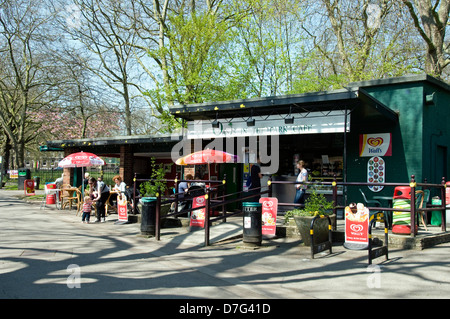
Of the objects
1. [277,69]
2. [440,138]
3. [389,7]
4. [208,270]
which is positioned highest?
[389,7]

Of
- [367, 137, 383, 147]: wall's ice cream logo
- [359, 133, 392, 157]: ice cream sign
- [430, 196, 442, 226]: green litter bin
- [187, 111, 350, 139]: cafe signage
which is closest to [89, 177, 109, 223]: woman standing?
[187, 111, 350, 139]: cafe signage

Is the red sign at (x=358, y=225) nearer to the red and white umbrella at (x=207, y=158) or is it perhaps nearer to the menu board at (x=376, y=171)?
the menu board at (x=376, y=171)

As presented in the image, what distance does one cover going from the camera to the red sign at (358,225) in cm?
814

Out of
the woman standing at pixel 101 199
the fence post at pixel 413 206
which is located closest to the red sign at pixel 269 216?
the fence post at pixel 413 206

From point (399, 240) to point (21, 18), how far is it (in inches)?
1052

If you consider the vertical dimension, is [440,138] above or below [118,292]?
above

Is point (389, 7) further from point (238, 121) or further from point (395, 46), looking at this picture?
point (238, 121)

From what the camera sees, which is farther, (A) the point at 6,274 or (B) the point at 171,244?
(B) the point at 171,244

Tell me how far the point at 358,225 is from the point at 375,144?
17.0 feet

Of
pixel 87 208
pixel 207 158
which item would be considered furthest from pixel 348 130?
pixel 87 208

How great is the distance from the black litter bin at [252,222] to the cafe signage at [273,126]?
3.56m

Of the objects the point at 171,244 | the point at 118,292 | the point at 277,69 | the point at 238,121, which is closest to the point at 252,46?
the point at 277,69
